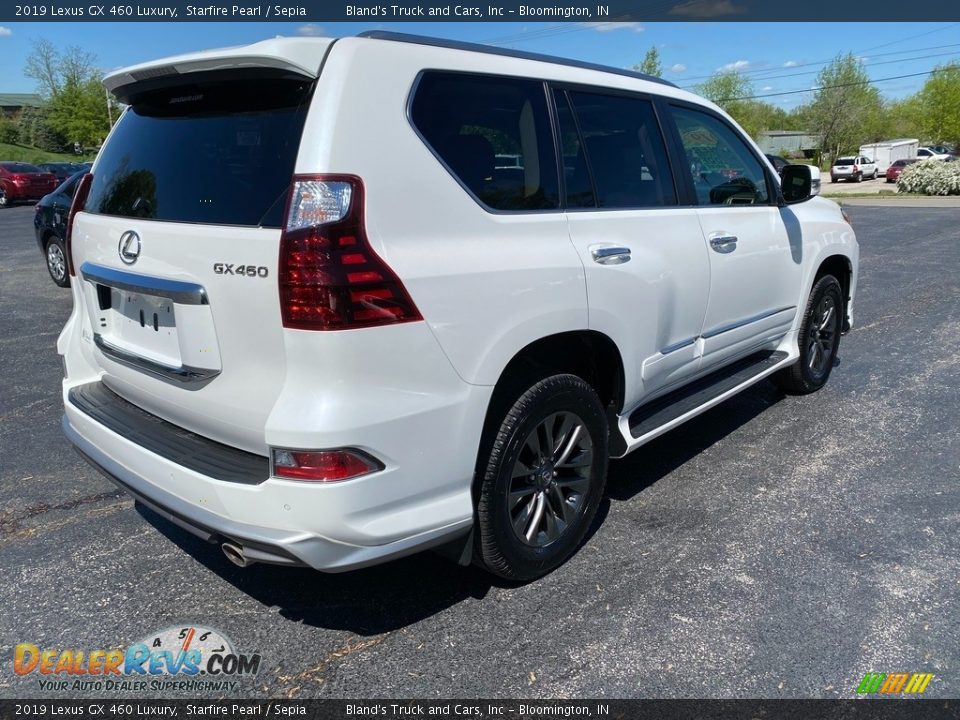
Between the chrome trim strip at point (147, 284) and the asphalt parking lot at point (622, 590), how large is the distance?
1.21 meters

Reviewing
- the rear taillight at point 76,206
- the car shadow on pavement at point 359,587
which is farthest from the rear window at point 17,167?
the car shadow on pavement at point 359,587

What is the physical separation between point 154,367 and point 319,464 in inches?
34.7

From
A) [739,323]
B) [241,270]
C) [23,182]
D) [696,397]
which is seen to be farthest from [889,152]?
[241,270]

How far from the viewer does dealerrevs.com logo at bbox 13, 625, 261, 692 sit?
2502 mm

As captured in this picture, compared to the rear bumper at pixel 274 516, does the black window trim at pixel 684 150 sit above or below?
above

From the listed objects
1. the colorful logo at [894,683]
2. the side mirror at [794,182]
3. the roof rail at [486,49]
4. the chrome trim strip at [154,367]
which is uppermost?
the roof rail at [486,49]

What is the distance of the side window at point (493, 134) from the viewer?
99.3 inches

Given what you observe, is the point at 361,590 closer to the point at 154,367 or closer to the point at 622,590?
the point at 622,590

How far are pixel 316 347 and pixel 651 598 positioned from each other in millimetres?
1664

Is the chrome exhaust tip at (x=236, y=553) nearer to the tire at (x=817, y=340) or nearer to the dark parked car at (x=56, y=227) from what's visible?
the tire at (x=817, y=340)

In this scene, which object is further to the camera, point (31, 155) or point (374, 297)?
point (31, 155)

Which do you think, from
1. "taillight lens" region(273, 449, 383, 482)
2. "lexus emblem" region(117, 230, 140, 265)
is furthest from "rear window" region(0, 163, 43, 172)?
"taillight lens" region(273, 449, 383, 482)

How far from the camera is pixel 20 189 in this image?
1049 inches

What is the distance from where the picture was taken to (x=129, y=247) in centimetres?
269
